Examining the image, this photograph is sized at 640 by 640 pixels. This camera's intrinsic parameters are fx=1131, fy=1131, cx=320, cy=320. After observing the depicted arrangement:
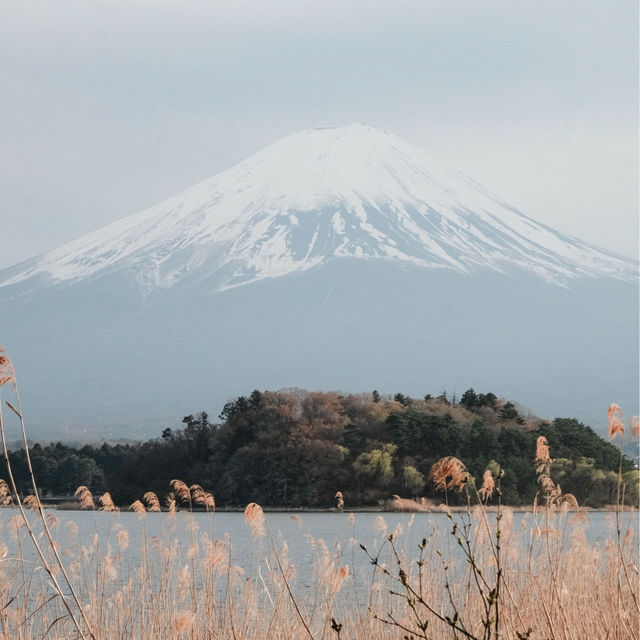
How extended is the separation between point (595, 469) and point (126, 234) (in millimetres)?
149281

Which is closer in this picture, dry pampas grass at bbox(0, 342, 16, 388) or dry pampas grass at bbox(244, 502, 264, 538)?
dry pampas grass at bbox(0, 342, 16, 388)

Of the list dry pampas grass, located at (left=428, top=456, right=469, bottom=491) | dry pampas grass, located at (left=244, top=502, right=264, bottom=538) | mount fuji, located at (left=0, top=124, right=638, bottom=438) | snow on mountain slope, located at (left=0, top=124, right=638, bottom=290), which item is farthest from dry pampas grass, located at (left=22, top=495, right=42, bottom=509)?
snow on mountain slope, located at (left=0, top=124, right=638, bottom=290)

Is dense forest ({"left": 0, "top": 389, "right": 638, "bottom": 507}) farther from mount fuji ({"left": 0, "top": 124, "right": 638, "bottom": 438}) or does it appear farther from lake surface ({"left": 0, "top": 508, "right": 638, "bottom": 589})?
mount fuji ({"left": 0, "top": 124, "right": 638, "bottom": 438})

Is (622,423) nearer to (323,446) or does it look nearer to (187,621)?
Answer: (187,621)

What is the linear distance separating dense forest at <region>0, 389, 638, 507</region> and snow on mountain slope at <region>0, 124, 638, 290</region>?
388 feet

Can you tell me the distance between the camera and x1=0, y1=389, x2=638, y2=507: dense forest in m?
52.7

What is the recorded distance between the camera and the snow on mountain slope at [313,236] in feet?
588

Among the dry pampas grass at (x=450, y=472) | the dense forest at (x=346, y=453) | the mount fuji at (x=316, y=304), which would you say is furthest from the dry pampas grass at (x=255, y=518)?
the mount fuji at (x=316, y=304)

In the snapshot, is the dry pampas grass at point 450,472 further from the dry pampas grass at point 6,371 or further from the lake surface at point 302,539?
the dry pampas grass at point 6,371

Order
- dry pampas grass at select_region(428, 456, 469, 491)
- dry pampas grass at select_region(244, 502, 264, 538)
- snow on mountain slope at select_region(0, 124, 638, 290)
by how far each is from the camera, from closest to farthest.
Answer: dry pampas grass at select_region(428, 456, 469, 491) → dry pampas grass at select_region(244, 502, 264, 538) → snow on mountain slope at select_region(0, 124, 638, 290)

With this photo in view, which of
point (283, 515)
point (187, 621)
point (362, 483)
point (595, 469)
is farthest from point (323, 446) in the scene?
point (187, 621)

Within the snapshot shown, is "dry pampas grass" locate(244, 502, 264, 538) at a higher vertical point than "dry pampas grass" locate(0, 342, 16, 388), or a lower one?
lower

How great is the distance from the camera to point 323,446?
56.2 metres

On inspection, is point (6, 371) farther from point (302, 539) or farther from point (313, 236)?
point (313, 236)
